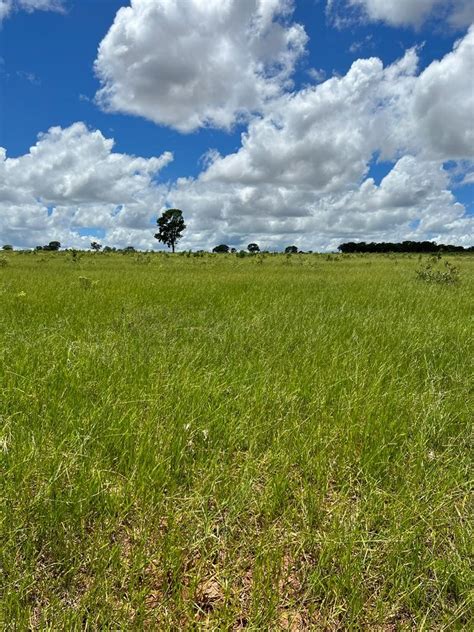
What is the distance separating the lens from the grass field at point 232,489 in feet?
5.10

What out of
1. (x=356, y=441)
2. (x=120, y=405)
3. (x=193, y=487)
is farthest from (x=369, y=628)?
(x=120, y=405)

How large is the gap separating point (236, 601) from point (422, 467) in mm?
1442

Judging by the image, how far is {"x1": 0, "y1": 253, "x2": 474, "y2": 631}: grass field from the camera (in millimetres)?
1554

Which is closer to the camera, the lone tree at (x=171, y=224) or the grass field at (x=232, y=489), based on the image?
the grass field at (x=232, y=489)

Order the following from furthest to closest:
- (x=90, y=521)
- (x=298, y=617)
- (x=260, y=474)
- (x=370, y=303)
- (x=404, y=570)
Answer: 1. (x=370, y=303)
2. (x=260, y=474)
3. (x=90, y=521)
4. (x=404, y=570)
5. (x=298, y=617)

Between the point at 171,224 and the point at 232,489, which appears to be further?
the point at 171,224

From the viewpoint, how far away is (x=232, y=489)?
6.99 feet

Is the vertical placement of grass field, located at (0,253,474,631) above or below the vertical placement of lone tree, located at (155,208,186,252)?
below

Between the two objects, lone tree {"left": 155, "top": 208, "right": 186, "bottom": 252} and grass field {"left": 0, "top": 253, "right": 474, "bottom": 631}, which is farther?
lone tree {"left": 155, "top": 208, "right": 186, "bottom": 252}

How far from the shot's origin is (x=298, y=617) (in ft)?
5.02

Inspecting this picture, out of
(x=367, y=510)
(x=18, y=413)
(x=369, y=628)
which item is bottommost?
(x=369, y=628)

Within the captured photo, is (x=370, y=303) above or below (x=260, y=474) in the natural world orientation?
above

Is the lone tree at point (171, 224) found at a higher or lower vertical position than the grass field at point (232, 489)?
higher

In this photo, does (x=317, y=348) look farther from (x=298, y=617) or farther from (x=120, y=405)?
(x=298, y=617)
